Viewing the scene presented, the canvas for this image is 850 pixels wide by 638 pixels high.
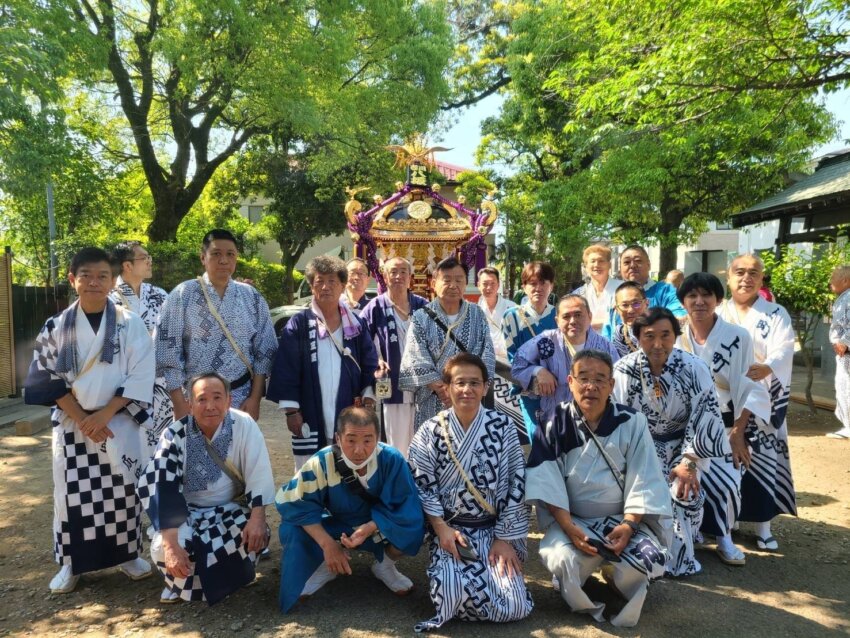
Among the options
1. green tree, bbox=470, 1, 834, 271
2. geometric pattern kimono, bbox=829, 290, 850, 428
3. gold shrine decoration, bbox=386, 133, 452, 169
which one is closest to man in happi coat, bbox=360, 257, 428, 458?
geometric pattern kimono, bbox=829, 290, 850, 428

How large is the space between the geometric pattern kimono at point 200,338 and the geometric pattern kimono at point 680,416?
2149 millimetres

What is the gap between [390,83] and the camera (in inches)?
587

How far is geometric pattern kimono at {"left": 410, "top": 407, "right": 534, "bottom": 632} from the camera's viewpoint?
→ 3023 millimetres

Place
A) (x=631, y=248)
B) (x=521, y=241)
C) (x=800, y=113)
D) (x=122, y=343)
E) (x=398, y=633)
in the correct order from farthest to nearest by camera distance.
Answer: (x=521, y=241) → (x=800, y=113) → (x=631, y=248) → (x=122, y=343) → (x=398, y=633)

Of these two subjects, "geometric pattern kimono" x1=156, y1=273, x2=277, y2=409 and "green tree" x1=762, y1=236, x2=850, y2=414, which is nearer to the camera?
"geometric pattern kimono" x1=156, y1=273, x2=277, y2=409

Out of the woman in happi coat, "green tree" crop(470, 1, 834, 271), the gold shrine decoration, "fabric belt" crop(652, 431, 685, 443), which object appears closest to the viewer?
"fabric belt" crop(652, 431, 685, 443)

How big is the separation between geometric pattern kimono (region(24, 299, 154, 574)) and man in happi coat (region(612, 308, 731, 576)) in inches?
105

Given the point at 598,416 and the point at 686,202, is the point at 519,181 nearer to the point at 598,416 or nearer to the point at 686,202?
the point at 686,202

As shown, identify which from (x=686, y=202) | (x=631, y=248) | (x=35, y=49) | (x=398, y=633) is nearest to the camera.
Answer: (x=398, y=633)

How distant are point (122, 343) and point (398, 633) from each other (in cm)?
206

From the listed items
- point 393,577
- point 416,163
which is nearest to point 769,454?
point 393,577

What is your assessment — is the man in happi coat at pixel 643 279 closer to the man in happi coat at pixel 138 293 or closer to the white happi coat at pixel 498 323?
the white happi coat at pixel 498 323

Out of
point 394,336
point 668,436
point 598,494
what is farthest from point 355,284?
point 598,494

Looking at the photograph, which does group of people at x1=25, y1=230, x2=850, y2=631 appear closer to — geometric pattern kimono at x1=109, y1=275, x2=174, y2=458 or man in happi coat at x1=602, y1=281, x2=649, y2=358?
man in happi coat at x1=602, y1=281, x2=649, y2=358
